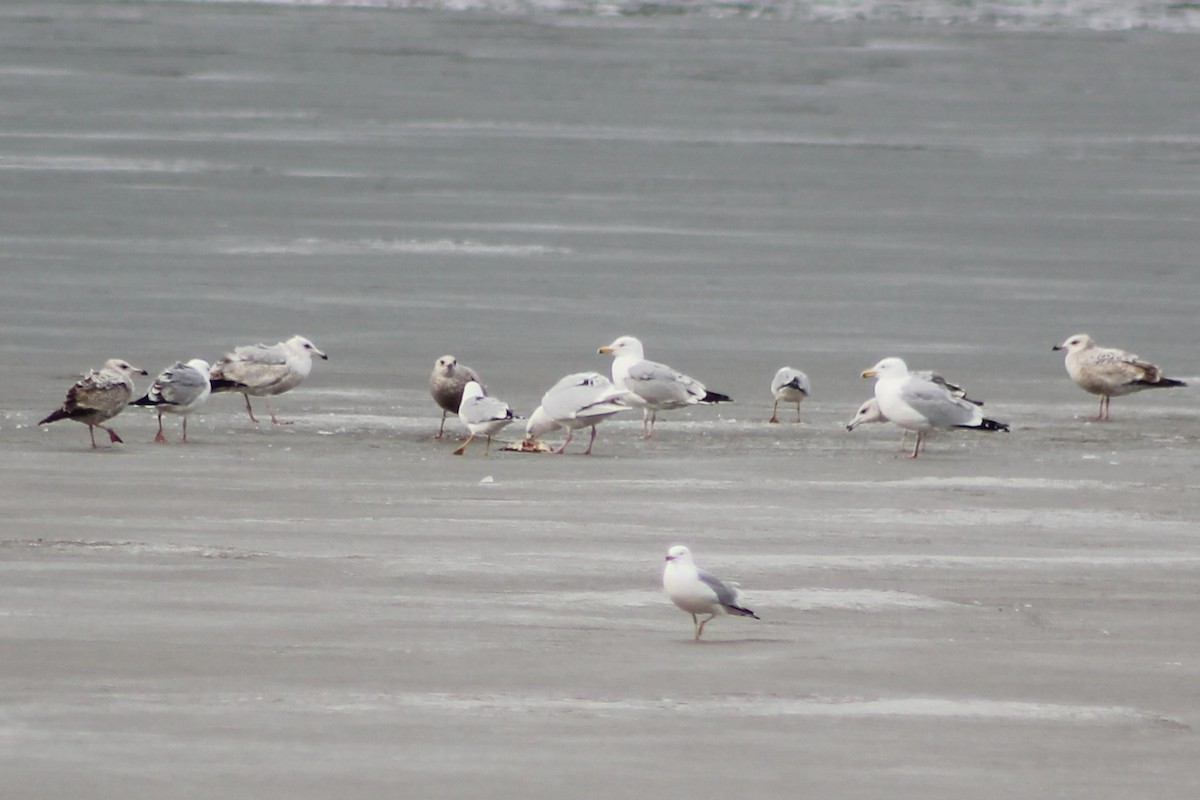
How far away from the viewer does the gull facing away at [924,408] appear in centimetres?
1194

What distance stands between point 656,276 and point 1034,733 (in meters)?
11.8

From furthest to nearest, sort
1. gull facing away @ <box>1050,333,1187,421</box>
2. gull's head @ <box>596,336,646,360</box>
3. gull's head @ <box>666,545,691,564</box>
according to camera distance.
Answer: gull's head @ <box>596,336,646,360</box>
gull facing away @ <box>1050,333,1187,421</box>
gull's head @ <box>666,545,691,564</box>

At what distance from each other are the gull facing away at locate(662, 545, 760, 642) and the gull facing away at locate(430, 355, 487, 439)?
515 cm

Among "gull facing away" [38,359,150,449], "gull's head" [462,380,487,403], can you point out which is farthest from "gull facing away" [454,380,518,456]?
"gull facing away" [38,359,150,449]

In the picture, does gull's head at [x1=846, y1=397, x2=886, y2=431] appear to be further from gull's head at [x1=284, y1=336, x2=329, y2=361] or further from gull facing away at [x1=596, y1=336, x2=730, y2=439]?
gull's head at [x1=284, y1=336, x2=329, y2=361]

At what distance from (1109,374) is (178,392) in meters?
5.65

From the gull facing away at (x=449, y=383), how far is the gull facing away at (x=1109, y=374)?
381 cm

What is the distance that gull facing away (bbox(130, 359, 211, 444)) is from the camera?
38.7 feet

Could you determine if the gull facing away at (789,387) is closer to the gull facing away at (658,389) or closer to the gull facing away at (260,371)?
the gull facing away at (658,389)

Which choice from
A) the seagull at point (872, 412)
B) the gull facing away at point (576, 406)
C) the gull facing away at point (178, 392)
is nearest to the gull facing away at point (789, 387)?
the seagull at point (872, 412)

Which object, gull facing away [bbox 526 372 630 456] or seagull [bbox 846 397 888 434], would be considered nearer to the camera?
gull facing away [bbox 526 372 630 456]

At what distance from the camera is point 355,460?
11.3m

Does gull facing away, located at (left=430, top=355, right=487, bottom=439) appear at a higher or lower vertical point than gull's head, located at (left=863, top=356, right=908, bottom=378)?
lower

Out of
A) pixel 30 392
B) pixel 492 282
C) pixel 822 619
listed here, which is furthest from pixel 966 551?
pixel 492 282
